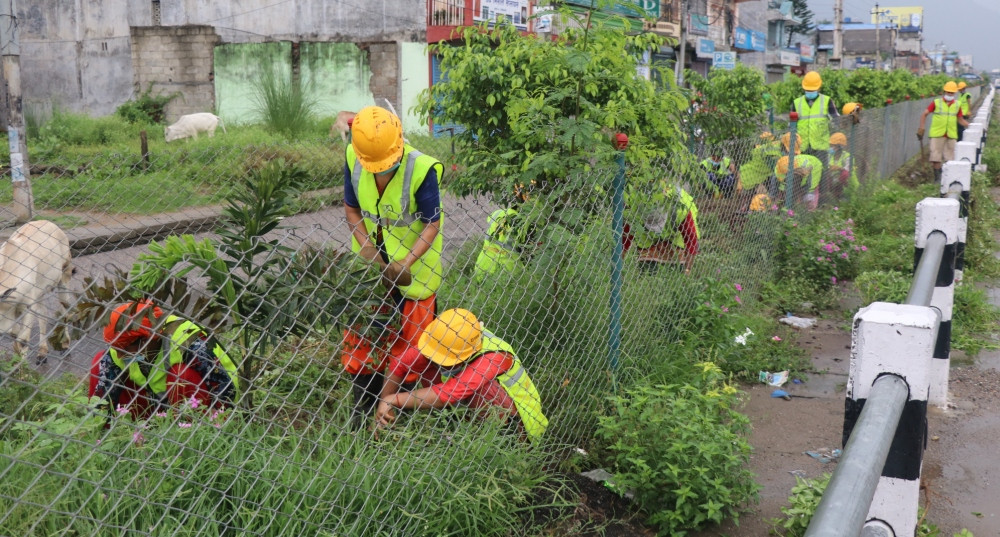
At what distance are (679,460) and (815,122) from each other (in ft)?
26.8

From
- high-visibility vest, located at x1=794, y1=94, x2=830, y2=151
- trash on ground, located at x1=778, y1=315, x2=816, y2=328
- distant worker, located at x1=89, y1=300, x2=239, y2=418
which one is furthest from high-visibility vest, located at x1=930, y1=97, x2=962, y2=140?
distant worker, located at x1=89, y1=300, x2=239, y2=418

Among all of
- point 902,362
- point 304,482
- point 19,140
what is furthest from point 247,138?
point 902,362

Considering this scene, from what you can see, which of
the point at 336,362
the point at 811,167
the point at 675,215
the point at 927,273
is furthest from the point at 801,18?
the point at 927,273

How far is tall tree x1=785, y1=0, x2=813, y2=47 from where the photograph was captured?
67.8 meters

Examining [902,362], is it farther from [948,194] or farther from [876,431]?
[948,194]

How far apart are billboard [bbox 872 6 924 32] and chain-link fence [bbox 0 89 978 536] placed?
116568mm

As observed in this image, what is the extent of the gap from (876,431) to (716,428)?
7.58ft

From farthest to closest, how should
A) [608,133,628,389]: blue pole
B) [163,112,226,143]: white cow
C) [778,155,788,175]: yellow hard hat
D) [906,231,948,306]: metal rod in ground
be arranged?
[163,112,226,143]: white cow, [778,155,788,175]: yellow hard hat, [608,133,628,389]: blue pole, [906,231,948,306]: metal rod in ground

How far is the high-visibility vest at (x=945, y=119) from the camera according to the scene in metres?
15.1

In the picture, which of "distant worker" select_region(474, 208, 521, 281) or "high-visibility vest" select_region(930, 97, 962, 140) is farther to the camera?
"high-visibility vest" select_region(930, 97, 962, 140)

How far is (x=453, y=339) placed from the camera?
392cm

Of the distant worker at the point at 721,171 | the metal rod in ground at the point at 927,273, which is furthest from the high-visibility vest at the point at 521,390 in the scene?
the distant worker at the point at 721,171

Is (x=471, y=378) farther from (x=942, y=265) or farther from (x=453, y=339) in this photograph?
(x=942, y=265)

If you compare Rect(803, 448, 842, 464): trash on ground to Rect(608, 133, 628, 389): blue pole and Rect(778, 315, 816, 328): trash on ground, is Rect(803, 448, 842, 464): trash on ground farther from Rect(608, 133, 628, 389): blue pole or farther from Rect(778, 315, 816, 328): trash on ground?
Rect(778, 315, 816, 328): trash on ground
